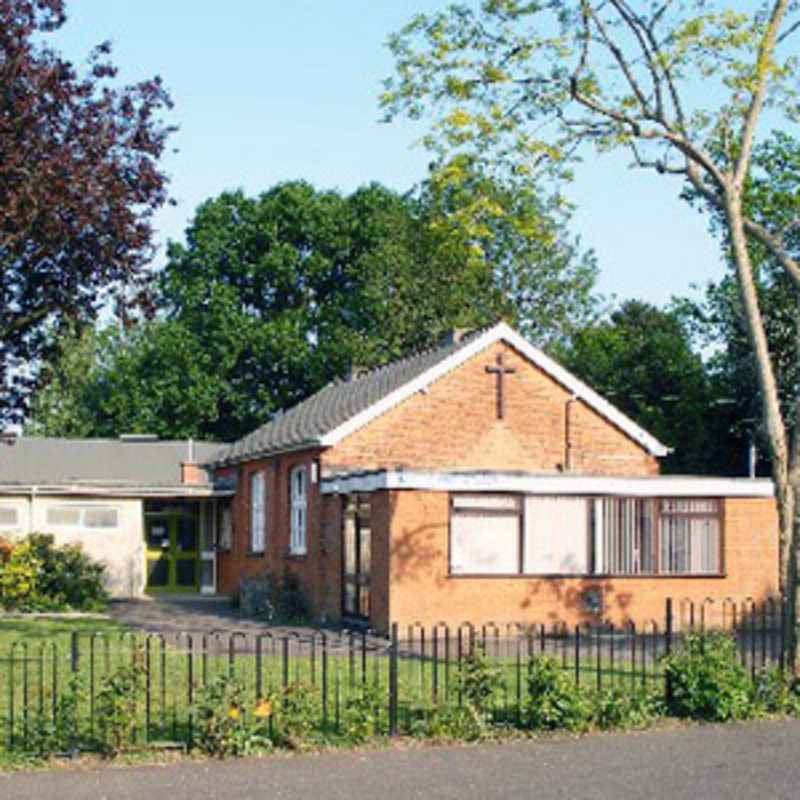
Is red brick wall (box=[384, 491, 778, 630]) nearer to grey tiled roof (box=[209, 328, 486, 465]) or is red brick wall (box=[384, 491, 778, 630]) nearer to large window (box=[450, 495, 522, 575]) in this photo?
large window (box=[450, 495, 522, 575])

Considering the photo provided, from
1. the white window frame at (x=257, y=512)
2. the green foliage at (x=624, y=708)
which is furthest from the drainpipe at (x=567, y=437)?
the green foliage at (x=624, y=708)

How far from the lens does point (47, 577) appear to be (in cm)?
3100

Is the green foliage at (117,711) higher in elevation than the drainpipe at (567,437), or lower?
lower

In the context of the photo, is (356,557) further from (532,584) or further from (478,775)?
(478,775)

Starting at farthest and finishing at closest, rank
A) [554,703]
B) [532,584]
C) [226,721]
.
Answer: [532,584] < [554,703] < [226,721]

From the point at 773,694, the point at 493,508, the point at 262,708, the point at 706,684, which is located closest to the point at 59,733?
the point at 262,708

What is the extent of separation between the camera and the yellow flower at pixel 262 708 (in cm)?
1235

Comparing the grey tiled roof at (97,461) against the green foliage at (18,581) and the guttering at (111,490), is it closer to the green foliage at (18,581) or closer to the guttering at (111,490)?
the guttering at (111,490)

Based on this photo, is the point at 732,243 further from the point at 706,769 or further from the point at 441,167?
the point at 706,769

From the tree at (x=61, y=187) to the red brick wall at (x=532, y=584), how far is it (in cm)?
994

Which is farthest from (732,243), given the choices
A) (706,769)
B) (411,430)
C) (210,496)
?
(210,496)

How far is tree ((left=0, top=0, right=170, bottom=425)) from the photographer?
47.1 ft

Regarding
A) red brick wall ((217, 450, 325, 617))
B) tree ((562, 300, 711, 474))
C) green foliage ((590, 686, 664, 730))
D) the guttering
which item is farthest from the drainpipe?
tree ((562, 300, 711, 474))

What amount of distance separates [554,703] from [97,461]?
2827 centimetres
